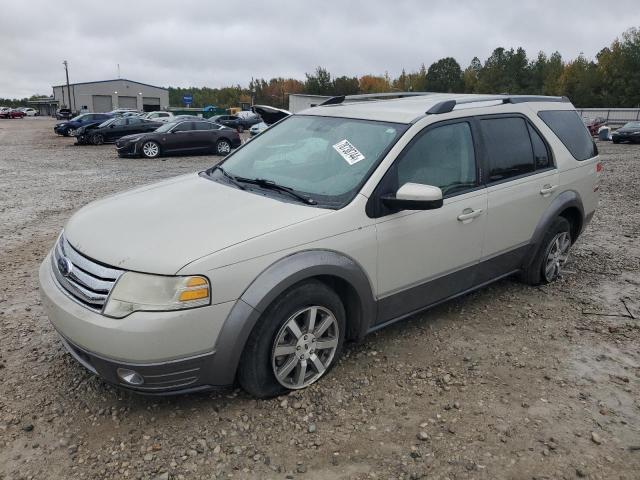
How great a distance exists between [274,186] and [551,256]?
116 inches

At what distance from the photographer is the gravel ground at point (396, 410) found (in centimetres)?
264

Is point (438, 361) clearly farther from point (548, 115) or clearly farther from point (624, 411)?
point (548, 115)

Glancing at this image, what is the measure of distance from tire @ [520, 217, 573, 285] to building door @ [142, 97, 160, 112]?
83977 mm

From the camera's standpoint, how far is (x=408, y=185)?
3.20 metres

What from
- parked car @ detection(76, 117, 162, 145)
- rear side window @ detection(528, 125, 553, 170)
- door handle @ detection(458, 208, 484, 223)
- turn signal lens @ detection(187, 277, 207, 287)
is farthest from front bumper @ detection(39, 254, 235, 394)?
parked car @ detection(76, 117, 162, 145)

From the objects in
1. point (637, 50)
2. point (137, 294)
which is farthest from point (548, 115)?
point (637, 50)

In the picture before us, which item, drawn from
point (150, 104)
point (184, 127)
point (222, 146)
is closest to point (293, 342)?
point (184, 127)

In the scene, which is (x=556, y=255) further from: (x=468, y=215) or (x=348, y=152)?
(x=348, y=152)

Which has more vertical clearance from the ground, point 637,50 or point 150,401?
point 637,50

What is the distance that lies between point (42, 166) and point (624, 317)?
15423 mm

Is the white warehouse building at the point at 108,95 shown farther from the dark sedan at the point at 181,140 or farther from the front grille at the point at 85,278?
the front grille at the point at 85,278

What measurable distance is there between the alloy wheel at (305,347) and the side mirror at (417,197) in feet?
2.66

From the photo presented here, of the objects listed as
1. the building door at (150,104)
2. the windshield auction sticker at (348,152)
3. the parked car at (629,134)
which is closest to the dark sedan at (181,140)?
the windshield auction sticker at (348,152)

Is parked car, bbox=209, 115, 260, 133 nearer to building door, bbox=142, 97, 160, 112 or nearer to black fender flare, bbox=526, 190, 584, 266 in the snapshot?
black fender flare, bbox=526, 190, 584, 266
